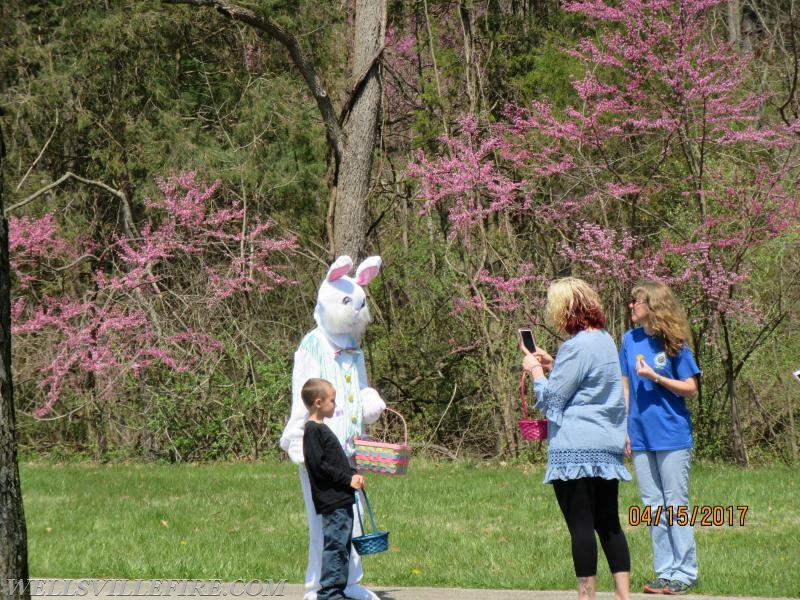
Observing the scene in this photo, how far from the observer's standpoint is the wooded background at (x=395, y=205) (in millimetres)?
13172

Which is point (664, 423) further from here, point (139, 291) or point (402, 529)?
point (139, 291)

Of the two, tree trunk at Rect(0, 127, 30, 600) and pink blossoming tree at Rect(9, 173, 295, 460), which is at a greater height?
pink blossoming tree at Rect(9, 173, 295, 460)

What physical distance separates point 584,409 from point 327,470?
4.49 ft

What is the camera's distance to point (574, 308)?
5488 mm

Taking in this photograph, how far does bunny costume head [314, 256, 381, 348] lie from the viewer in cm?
654

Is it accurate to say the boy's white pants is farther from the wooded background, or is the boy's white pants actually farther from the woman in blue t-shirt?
the wooded background

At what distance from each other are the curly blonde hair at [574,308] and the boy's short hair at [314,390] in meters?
1.27

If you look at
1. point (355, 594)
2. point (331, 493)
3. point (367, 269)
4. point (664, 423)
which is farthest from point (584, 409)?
point (367, 269)

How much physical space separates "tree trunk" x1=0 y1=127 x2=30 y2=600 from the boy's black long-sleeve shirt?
1514 mm

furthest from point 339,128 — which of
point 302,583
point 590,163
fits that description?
point 302,583

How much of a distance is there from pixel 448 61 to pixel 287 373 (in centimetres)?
494

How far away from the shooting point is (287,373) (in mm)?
15586

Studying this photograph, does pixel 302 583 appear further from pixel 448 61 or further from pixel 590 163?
pixel 448 61
